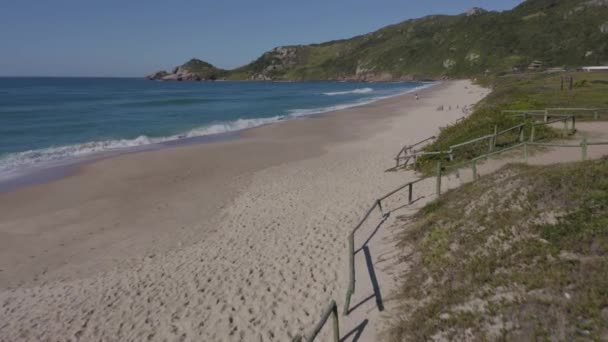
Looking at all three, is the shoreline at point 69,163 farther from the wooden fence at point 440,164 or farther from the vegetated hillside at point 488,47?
the vegetated hillside at point 488,47

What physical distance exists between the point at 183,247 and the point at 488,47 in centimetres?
12708

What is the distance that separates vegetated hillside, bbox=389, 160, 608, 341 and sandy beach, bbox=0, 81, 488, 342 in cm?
193

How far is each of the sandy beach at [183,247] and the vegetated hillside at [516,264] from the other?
76.0 inches

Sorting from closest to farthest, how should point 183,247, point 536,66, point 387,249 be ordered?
point 387,249 → point 183,247 → point 536,66

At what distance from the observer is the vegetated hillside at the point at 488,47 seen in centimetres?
8962

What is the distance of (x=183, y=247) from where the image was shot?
10.1 metres

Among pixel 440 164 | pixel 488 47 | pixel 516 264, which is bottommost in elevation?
pixel 516 264

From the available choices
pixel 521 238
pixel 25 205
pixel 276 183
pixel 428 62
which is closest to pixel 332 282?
pixel 521 238

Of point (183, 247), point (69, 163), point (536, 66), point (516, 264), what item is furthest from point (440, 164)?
point (536, 66)

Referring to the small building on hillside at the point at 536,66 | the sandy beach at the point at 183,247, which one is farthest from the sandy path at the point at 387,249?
the small building on hillside at the point at 536,66

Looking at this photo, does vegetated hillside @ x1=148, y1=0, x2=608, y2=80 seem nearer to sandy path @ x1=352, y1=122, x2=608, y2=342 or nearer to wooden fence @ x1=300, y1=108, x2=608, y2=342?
wooden fence @ x1=300, y1=108, x2=608, y2=342

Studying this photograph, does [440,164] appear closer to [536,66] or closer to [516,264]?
[516,264]

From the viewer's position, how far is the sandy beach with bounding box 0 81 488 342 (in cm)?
703

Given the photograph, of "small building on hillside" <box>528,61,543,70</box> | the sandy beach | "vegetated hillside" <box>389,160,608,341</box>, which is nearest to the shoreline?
the sandy beach
